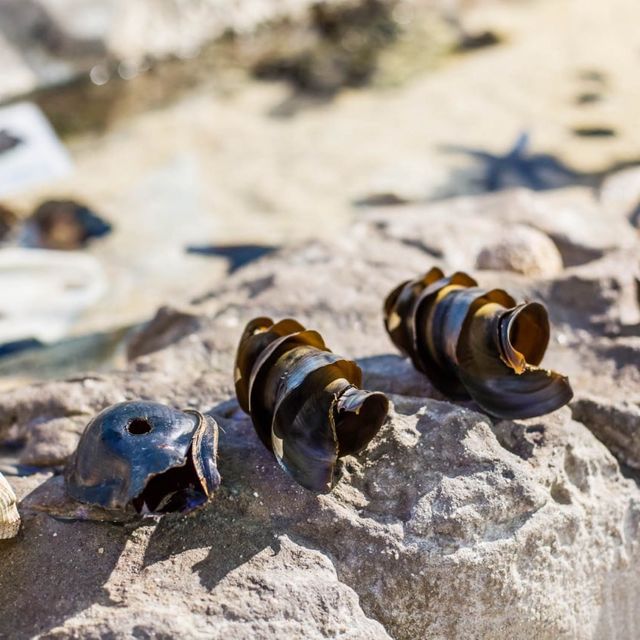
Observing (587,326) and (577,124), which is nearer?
(587,326)

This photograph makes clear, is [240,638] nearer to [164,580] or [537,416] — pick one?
[164,580]

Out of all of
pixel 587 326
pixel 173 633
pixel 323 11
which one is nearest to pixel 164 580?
pixel 173 633

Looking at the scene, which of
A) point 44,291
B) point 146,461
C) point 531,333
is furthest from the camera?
point 44,291

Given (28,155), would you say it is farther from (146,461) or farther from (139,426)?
(146,461)

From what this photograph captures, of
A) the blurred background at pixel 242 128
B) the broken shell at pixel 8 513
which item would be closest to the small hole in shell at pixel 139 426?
the broken shell at pixel 8 513

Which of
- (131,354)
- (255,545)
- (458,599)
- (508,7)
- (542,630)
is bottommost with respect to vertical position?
(508,7)

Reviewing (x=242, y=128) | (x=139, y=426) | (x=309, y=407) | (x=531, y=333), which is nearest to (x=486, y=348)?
(x=531, y=333)

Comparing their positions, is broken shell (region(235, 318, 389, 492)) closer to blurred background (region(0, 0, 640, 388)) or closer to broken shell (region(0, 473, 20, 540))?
broken shell (region(0, 473, 20, 540))
